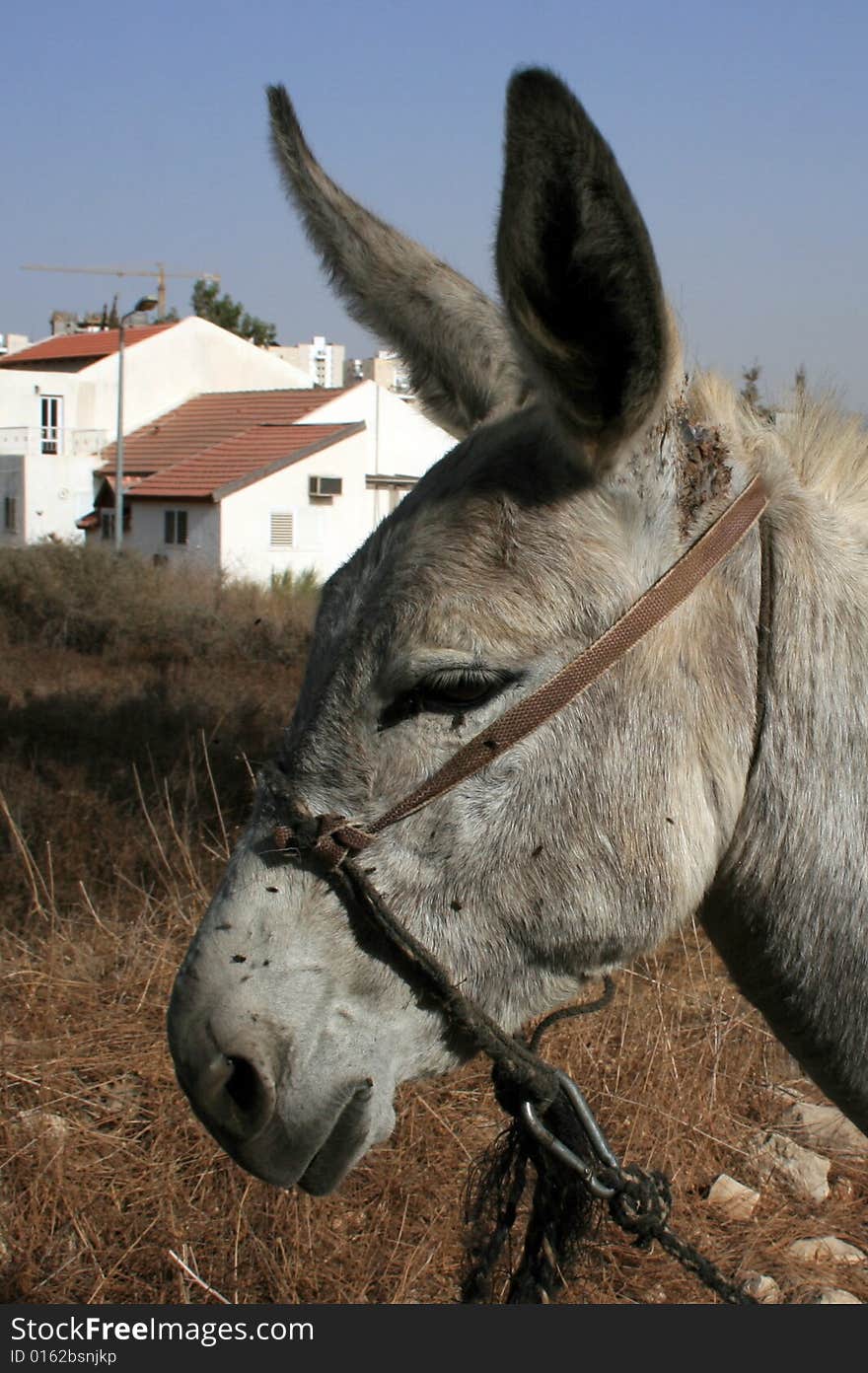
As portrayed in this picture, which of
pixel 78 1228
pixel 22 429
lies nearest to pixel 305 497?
pixel 22 429

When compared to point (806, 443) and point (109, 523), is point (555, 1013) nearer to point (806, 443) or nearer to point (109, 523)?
point (806, 443)

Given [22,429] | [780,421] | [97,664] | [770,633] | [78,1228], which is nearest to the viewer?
[770,633]

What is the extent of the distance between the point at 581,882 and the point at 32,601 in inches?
804

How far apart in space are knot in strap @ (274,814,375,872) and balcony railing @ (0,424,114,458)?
134 ft

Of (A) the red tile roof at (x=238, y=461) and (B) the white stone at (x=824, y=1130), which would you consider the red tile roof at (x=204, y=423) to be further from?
(B) the white stone at (x=824, y=1130)

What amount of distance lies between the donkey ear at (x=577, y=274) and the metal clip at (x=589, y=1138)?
111 centimetres

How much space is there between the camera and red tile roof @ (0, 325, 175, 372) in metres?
45.8

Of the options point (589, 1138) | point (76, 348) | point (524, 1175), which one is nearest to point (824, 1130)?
point (524, 1175)

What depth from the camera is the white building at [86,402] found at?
39.3 meters

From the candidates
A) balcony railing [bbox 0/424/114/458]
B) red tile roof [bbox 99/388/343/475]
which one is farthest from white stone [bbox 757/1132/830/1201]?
balcony railing [bbox 0/424/114/458]

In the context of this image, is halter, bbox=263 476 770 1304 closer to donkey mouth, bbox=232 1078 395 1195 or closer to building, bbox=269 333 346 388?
donkey mouth, bbox=232 1078 395 1195

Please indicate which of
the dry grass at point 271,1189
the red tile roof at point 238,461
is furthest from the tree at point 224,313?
the dry grass at point 271,1189

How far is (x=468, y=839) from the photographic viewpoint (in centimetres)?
181

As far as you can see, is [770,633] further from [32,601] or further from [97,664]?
[32,601]
